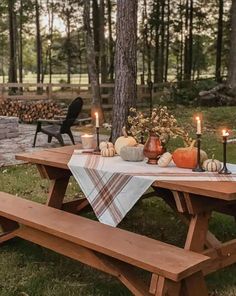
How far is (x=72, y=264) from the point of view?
328 centimetres

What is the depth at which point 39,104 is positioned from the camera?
1224cm

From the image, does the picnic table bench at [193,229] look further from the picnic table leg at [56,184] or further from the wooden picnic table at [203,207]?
the picnic table leg at [56,184]

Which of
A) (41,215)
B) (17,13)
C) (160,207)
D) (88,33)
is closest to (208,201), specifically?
(41,215)

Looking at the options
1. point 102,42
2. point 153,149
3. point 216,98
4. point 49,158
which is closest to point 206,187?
point 153,149

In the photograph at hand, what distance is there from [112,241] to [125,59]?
3.60m

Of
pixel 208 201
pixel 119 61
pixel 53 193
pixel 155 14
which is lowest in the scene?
pixel 53 193

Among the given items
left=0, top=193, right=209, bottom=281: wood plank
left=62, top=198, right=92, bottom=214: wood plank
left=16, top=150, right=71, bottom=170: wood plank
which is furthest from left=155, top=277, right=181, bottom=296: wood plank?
left=62, top=198, right=92, bottom=214: wood plank

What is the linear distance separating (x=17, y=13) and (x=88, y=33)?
1282 centimetres

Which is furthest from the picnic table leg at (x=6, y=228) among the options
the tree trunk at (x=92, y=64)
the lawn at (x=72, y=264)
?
the tree trunk at (x=92, y=64)

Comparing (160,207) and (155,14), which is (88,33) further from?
(155,14)

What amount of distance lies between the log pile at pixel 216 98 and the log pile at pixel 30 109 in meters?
4.37

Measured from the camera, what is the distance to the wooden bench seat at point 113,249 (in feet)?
7.29

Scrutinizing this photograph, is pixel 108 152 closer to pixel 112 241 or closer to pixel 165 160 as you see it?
pixel 165 160

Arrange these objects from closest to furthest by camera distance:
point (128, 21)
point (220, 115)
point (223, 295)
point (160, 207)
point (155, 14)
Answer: point (223, 295) < point (160, 207) < point (128, 21) < point (220, 115) < point (155, 14)
